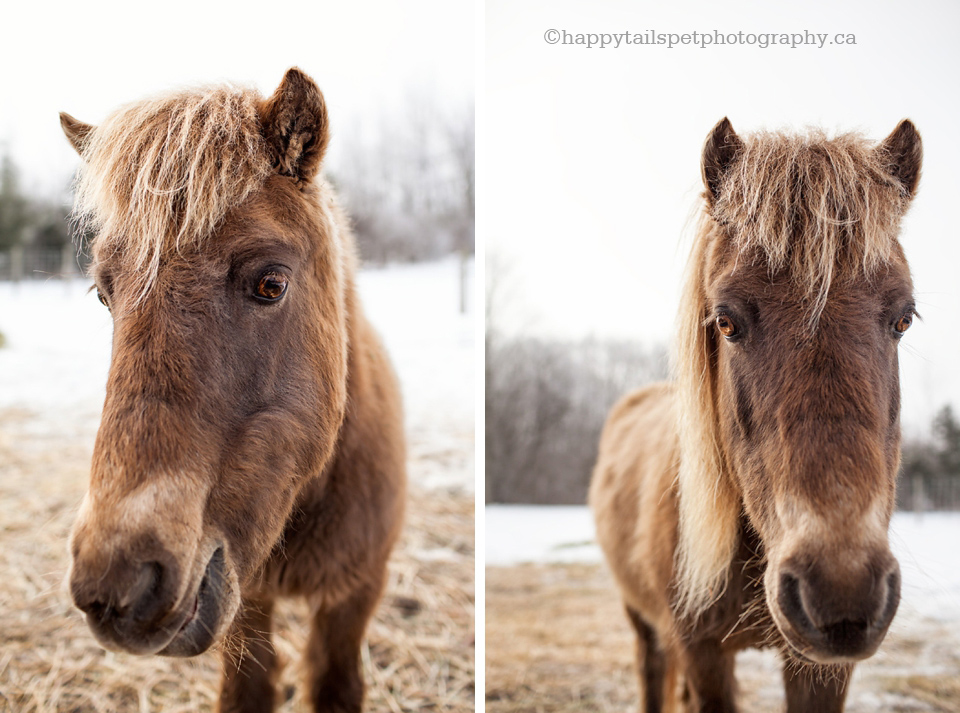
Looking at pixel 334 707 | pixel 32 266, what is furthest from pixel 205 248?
pixel 32 266

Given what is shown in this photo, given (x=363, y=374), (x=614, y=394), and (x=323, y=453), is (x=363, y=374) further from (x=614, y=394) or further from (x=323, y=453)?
(x=614, y=394)

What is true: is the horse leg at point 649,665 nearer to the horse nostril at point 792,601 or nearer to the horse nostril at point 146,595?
the horse nostril at point 792,601

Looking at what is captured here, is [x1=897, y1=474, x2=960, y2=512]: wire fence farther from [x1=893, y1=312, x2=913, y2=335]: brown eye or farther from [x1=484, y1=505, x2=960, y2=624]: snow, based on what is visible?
[x1=893, y1=312, x2=913, y2=335]: brown eye

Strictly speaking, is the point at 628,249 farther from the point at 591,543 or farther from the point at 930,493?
the point at 930,493

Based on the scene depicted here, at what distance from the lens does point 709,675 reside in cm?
157

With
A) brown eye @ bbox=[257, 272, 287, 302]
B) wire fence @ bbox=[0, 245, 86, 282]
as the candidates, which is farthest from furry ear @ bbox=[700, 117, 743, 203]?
wire fence @ bbox=[0, 245, 86, 282]

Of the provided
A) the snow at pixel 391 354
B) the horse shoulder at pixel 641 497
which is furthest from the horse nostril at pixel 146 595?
the snow at pixel 391 354

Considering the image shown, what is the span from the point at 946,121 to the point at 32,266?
12.0 ft

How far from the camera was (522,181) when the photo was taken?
2.58 meters

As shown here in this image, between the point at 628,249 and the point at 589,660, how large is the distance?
182 cm

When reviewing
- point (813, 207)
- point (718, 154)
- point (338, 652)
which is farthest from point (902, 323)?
point (338, 652)

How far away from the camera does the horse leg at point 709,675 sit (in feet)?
5.16

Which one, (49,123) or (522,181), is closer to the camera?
(49,123)

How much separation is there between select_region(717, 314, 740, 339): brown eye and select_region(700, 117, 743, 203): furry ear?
0.97ft
